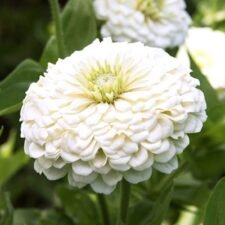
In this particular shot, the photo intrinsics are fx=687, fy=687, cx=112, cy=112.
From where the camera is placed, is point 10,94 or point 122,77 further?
point 10,94

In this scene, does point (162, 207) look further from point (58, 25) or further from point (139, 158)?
point (58, 25)

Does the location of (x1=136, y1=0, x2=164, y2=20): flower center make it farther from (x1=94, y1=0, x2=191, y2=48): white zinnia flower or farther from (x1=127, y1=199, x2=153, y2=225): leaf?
(x1=127, y1=199, x2=153, y2=225): leaf

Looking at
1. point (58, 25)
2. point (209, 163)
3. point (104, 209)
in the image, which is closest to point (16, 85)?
point (58, 25)

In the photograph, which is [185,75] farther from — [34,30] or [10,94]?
[34,30]

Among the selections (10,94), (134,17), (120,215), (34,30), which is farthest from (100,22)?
(34,30)

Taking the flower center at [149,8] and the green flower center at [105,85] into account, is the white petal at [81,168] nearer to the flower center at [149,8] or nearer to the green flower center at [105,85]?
the green flower center at [105,85]

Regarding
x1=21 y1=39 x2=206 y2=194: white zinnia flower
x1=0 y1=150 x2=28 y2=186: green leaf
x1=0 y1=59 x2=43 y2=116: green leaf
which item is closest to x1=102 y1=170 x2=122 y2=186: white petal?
x1=21 y1=39 x2=206 y2=194: white zinnia flower

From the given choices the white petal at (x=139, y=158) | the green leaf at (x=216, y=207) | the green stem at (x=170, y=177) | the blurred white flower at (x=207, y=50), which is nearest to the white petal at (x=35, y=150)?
the white petal at (x=139, y=158)
